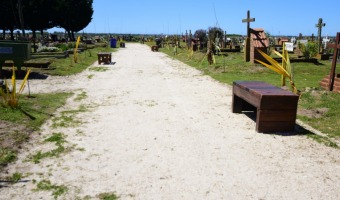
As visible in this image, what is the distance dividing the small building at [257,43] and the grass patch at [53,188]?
14.4 m

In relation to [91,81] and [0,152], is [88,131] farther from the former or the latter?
[91,81]

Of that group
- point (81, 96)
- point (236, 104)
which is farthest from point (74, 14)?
point (236, 104)

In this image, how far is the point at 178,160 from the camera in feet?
15.9

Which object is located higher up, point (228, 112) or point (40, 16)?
point (40, 16)

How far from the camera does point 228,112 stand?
7801 millimetres

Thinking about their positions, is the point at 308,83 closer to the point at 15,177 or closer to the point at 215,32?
the point at 15,177

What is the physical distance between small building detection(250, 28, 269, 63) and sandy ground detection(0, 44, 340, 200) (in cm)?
962

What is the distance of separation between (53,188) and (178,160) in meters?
1.82

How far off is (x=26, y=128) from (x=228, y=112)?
4.53 m

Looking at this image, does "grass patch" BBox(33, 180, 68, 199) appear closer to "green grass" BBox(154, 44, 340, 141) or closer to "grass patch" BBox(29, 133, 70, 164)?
"grass patch" BBox(29, 133, 70, 164)

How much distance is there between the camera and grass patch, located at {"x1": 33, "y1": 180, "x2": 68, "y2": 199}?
149 inches

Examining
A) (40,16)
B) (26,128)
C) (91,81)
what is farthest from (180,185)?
(40,16)

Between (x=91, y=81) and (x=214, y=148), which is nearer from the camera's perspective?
(x=214, y=148)

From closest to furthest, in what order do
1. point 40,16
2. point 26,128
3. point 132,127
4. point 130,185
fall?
point 130,185, point 26,128, point 132,127, point 40,16
